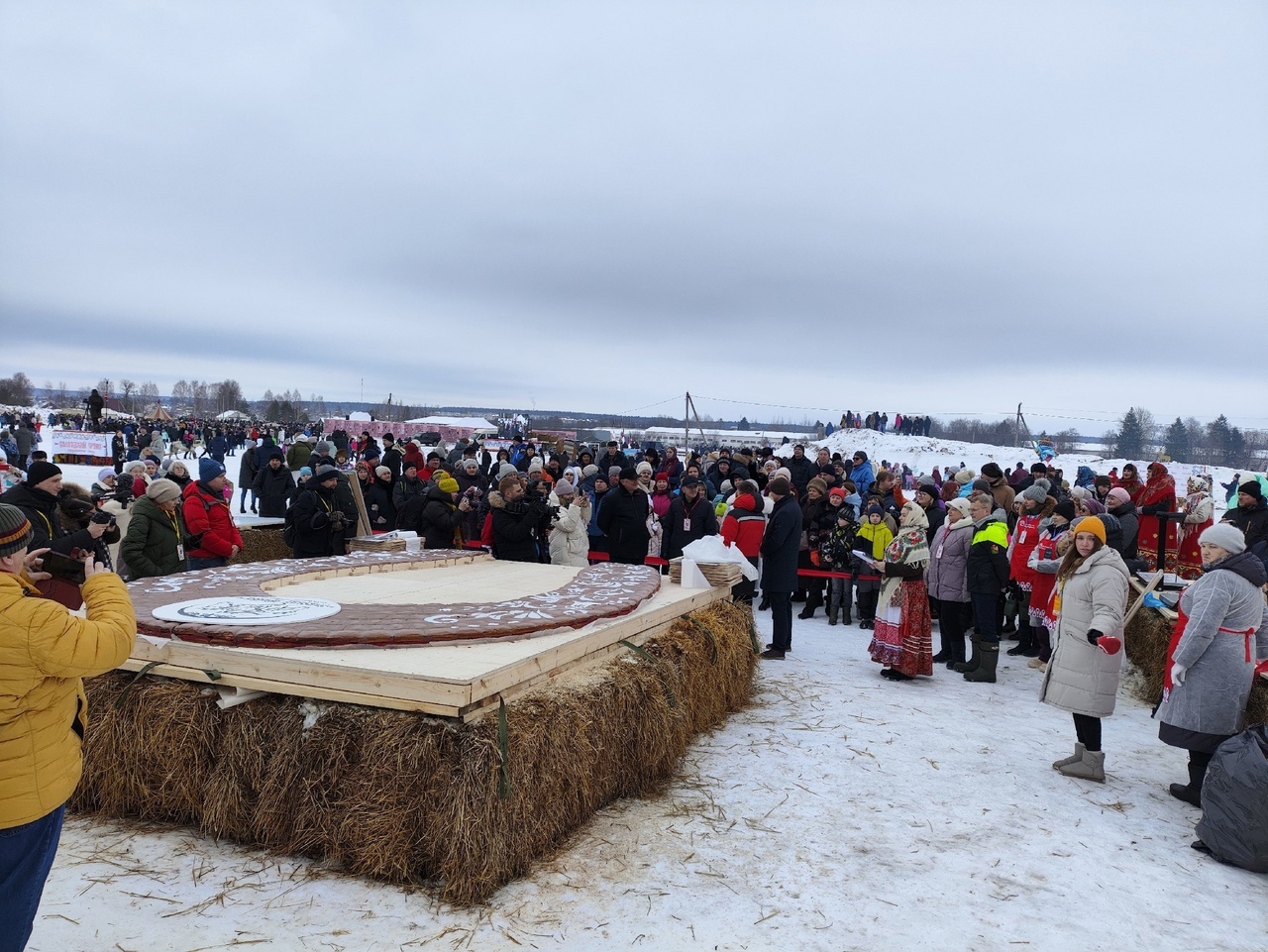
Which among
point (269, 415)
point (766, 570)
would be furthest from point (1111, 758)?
point (269, 415)

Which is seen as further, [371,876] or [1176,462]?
[1176,462]

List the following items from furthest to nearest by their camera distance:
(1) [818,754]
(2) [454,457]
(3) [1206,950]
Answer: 1. (2) [454,457]
2. (1) [818,754]
3. (3) [1206,950]

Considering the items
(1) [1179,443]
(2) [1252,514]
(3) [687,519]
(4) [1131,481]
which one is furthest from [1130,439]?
(3) [687,519]

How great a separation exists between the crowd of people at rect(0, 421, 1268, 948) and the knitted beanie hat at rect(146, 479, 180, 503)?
0.8 inches

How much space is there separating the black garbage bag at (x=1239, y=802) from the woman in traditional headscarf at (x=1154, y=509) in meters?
7.74

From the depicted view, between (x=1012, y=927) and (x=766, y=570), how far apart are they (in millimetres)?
4662

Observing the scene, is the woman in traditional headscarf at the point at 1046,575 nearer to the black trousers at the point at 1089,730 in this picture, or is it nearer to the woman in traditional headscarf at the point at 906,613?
the woman in traditional headscarf at the point at 906,613

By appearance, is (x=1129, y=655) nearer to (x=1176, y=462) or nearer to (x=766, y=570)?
(x=766, y=570)

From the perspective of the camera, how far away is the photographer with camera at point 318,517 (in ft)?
26.0

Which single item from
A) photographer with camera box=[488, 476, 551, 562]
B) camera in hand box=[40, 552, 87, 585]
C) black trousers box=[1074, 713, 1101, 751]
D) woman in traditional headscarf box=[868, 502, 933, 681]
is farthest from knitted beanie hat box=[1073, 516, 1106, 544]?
camera in hand box=[40, 552, 87, 585]

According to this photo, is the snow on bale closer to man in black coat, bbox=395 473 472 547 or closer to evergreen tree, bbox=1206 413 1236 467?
man in black coat, bbox=395 473 472 547

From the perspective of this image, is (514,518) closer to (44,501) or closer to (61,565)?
(44,501)

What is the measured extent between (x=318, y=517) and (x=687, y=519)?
391 centimetres

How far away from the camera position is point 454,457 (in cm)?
1928
